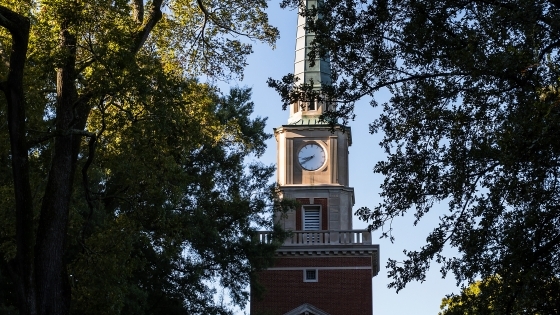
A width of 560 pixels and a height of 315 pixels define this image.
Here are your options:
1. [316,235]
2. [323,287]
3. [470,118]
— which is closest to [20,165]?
[470,118]

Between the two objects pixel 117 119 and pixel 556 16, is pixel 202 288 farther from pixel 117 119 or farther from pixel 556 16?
pixel 556 16

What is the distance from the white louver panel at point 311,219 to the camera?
2037 inches

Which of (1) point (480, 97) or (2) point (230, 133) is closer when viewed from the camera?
(1) point (480, 97)

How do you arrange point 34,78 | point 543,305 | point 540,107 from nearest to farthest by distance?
point 540,107 < point 543,305 < point 34,78

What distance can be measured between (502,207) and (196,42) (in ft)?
32.5

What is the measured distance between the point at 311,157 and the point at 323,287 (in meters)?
6.76

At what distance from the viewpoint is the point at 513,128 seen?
473 inches

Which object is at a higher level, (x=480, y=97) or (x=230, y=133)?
(x=230, y=133)

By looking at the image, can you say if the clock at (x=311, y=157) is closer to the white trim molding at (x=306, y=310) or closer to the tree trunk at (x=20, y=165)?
the white trim molding at (x=306, y=310)

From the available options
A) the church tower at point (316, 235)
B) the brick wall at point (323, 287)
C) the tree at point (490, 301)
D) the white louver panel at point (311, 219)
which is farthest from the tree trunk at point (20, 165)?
the white louver panel at point (311, 219)

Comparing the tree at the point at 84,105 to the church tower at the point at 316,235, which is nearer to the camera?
the tree at the point at 84,105

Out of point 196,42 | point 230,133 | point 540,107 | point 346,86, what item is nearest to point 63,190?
point 346,86

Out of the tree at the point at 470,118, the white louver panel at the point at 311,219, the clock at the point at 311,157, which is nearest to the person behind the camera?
the tree at the point at 470,118

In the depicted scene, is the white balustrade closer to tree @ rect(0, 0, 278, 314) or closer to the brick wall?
the brick wall
